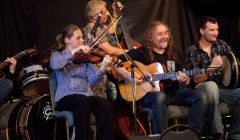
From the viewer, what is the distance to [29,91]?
489cm

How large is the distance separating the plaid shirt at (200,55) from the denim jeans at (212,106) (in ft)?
1.10

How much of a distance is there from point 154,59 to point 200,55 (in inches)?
21.2

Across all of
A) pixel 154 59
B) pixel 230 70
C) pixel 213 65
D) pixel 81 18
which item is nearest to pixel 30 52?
pixel 81 18

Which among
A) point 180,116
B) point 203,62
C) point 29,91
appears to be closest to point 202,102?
point 180,116

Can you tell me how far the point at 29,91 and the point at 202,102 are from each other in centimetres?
177

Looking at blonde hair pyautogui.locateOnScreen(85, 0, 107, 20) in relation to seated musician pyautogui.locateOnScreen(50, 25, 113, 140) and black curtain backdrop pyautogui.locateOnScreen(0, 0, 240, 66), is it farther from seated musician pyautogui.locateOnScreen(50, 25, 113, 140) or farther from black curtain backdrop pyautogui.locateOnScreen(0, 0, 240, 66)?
seated musician pyautogui.locateOnScreen(50, 25, 113, 140)

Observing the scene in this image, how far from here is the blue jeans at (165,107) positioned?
458 cm

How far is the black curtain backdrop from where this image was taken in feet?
17.6

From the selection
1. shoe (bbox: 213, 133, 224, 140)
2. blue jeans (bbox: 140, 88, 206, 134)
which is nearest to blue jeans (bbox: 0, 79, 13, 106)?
blue jeans (bbox: 140, 88, 206, 134)

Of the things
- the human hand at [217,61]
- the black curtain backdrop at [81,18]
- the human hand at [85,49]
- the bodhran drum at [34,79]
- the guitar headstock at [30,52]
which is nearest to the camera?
the human hand at [85,49]

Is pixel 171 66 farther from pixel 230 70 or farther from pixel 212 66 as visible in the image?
pixel 230 70

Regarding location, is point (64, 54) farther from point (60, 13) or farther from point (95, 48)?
point (60, 13)

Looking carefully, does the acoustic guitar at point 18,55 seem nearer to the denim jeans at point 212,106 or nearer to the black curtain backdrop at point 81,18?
the black curtain backdrop at point 81,18

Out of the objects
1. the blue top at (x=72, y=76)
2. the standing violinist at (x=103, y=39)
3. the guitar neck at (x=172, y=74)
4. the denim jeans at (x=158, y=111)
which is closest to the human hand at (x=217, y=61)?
the guitar neck at (x=172, y=74)
